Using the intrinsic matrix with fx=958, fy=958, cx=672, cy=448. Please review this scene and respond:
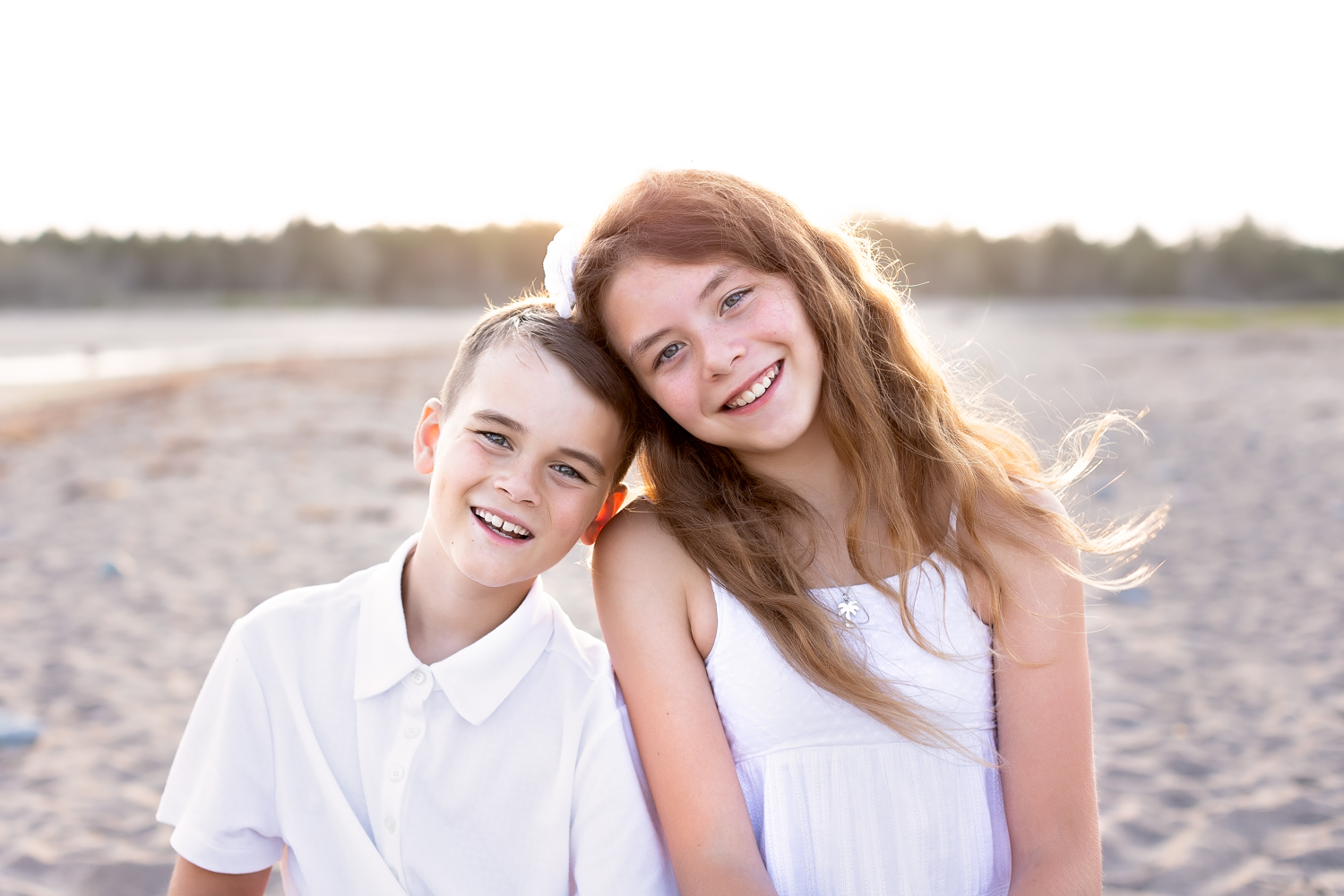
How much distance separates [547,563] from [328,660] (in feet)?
1.52

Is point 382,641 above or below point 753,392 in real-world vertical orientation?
below

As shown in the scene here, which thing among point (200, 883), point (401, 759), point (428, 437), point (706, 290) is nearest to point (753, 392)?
point (706, 290)

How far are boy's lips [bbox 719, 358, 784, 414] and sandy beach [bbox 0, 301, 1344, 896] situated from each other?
76 centimetres

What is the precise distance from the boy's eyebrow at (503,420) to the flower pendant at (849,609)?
74cm

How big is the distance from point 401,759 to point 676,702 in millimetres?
526

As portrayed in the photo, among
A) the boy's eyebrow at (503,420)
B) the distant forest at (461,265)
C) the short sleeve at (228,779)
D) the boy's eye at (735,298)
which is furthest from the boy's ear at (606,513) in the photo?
the distant forest at (461,265)

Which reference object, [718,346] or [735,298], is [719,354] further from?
[735,298]

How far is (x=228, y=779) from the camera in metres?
1.79

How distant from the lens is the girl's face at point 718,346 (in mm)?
1920

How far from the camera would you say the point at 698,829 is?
1.77 metres

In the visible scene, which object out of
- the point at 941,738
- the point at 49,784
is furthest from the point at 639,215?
the point at 49,784

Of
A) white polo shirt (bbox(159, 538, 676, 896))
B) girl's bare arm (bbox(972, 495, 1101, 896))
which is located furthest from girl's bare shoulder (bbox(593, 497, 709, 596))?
girl's bare arm (bbox(972, 495, 1101, 896))

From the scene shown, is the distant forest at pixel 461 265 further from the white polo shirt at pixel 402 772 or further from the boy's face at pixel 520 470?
the white polo shirt at pixel 402 772

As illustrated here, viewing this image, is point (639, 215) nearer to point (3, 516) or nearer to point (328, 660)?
point (328, 660)
